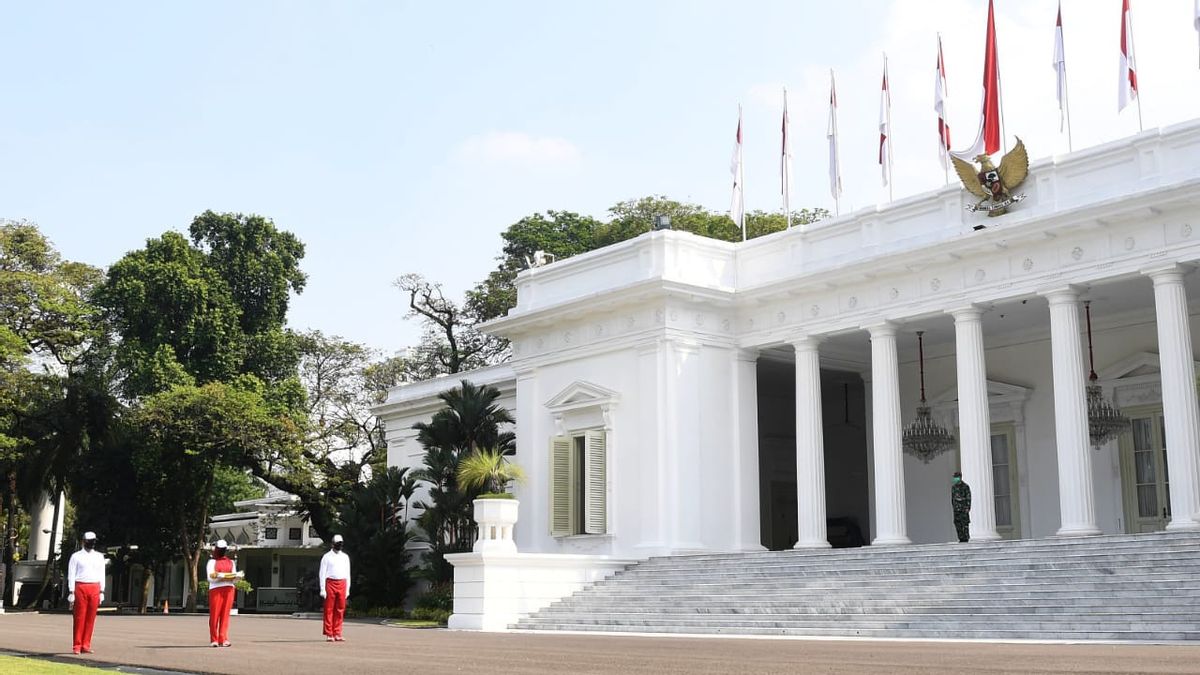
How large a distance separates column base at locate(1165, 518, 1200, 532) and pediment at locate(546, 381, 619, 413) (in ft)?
34.5

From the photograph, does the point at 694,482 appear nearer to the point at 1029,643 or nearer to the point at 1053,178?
the point at 1053,178

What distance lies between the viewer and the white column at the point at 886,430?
22.1 metres

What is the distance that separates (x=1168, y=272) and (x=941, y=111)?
598 cm

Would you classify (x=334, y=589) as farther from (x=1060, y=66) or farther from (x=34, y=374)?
(x=34, y=374)

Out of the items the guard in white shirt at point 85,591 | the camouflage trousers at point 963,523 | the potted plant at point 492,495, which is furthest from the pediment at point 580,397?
the guard in white shirt at point 85,591

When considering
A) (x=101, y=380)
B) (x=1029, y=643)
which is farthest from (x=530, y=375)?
(x=101, y=380)

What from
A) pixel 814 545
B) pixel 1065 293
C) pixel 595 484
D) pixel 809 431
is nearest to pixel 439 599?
pixel 595 484

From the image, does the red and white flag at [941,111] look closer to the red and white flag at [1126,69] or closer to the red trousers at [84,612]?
the red and white flag at [1126,69]

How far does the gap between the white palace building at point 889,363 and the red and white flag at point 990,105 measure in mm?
793

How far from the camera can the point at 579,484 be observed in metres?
25.5

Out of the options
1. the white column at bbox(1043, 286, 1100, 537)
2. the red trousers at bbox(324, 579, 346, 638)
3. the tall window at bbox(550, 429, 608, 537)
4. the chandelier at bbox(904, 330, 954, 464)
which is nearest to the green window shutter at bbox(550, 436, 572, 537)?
the tall window at bbox(550, 429, 608, 537)

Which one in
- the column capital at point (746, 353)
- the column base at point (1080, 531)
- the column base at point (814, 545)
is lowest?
the column base at point (814, 545)

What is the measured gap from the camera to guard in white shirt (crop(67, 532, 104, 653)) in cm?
1422

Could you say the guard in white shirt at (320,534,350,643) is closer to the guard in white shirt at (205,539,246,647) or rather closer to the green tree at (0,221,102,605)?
the guard in white shirt at (205,539,246,647)
